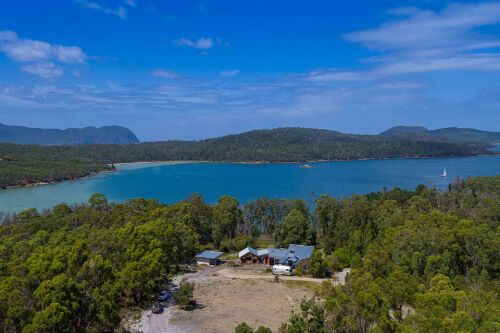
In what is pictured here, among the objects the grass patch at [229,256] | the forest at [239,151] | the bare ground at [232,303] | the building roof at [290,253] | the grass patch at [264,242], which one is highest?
the forest at [239,151]

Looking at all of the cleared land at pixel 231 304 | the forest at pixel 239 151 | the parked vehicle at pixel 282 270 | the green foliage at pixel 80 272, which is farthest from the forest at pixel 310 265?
the forest at pixel 239 151

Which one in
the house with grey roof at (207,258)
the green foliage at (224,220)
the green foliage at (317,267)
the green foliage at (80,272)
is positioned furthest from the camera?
the green foliage at (224,220)

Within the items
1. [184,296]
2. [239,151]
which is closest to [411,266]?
[184,296]

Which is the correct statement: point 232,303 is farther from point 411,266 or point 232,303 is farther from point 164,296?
point 411,266

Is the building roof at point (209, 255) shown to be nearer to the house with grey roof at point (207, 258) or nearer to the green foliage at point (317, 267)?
the house with grey roof at point (207, 258)

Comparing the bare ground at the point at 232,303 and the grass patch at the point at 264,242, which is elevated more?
the bare ground at the point at 232,303

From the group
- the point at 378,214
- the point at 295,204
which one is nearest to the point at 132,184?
the point at 295,204

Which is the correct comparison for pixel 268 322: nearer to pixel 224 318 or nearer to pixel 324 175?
pixel 224 318
